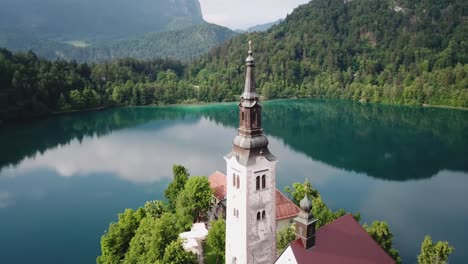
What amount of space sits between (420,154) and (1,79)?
8628cm

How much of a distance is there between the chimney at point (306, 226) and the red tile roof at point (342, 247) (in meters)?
0.28

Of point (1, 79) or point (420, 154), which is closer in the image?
point (420, 154)

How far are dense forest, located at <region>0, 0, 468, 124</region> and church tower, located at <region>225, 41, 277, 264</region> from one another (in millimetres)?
82137

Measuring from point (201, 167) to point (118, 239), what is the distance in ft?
96.1

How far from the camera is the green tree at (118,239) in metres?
29.1

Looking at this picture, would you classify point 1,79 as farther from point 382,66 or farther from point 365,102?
point 382,66

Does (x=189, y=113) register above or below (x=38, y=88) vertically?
below

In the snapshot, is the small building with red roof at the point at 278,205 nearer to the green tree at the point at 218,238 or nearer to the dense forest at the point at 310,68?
the green tree at the point at 218,238

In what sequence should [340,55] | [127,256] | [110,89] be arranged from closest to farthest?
[127,256]
[110,89]
[340,55]

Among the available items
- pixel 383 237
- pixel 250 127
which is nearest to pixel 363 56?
pixel 383 237

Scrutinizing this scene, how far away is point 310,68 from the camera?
15750 centimetres

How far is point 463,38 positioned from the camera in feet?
457

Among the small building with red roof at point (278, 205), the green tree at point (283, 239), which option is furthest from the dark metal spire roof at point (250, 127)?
the small building with red roof at point (278, 205)

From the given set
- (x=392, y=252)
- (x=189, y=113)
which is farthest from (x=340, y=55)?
(x=392, y=252)
